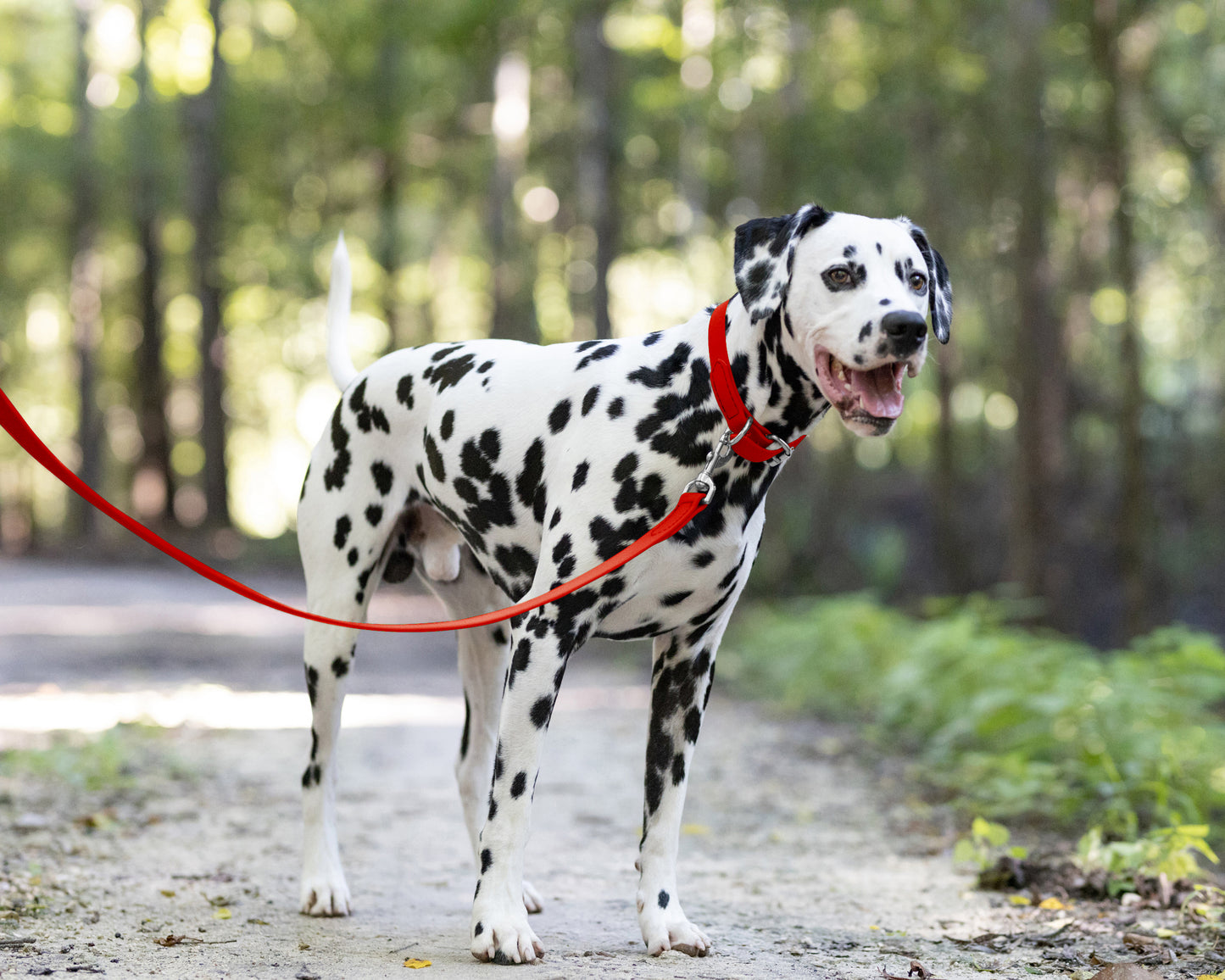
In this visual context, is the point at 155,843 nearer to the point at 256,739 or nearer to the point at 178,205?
the point at 256,739

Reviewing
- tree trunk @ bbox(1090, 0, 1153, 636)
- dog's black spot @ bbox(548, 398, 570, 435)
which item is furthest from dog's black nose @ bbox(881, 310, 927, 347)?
tree trunk @ bbox(1090, 0, 1153, 636)

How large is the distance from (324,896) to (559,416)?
6.41 feet

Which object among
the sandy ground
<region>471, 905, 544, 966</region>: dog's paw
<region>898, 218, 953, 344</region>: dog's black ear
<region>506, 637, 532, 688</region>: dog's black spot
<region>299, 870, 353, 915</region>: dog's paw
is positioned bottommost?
the sandy ground

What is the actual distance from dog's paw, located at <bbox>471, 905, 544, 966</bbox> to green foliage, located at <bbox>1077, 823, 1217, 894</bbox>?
2536 mm

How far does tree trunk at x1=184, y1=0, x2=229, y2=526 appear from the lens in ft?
80.3

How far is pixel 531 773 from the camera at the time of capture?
3.92 metres

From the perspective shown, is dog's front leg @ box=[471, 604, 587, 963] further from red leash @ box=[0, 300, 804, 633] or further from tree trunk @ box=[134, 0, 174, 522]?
tree trunk @ box=[134, 0, 174, 522]

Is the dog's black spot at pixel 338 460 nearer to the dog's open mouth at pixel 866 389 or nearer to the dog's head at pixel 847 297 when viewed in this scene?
the dog's head at pixel 847 297

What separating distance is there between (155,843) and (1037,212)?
30.3 feet

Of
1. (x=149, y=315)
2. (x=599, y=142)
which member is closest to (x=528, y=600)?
(x=599, y=142)

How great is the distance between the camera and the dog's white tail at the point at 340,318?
5.11 meters

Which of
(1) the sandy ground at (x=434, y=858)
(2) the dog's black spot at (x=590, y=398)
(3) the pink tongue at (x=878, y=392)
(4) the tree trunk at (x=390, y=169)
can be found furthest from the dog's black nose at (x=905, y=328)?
(4) the tree trunk at (x=390, y=169)

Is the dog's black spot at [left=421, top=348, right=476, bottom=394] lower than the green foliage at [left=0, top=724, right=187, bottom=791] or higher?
higher

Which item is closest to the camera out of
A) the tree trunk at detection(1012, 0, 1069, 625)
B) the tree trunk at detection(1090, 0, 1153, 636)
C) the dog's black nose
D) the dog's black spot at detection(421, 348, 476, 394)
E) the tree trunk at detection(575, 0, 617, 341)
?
the dog's black nose
